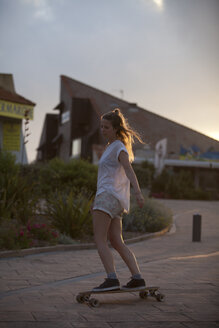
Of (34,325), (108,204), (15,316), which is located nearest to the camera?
(34,325)

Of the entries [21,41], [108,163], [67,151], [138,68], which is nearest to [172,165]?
[67,151]

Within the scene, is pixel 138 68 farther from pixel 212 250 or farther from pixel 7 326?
pixel 7 326

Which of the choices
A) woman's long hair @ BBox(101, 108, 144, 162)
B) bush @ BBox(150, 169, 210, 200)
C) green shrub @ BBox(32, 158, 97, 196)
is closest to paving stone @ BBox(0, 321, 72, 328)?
woman's long hair @ BBox(101, 108, 144, 162)

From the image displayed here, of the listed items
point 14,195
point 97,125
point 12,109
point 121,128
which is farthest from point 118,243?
point 97,125

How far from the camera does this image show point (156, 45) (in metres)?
8.25

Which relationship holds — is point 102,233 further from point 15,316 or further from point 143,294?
point 15,316

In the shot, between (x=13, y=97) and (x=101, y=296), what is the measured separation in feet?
70.8

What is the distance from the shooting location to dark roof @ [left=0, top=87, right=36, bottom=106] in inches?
1000

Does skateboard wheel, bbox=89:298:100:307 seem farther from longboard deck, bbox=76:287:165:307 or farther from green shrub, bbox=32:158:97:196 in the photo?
green shrub, bbox=32:158:97:196

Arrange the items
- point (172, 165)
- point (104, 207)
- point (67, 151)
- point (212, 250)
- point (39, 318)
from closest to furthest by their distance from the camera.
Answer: point (39, 318) → point (104, 207) → point (212, 250) → point (172, 165) → point (67, 151)

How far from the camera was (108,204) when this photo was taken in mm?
5230

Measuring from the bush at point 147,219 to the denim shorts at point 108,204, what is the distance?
8467mm

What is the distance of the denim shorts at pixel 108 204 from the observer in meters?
5.23

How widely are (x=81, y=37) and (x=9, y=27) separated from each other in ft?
3.60
